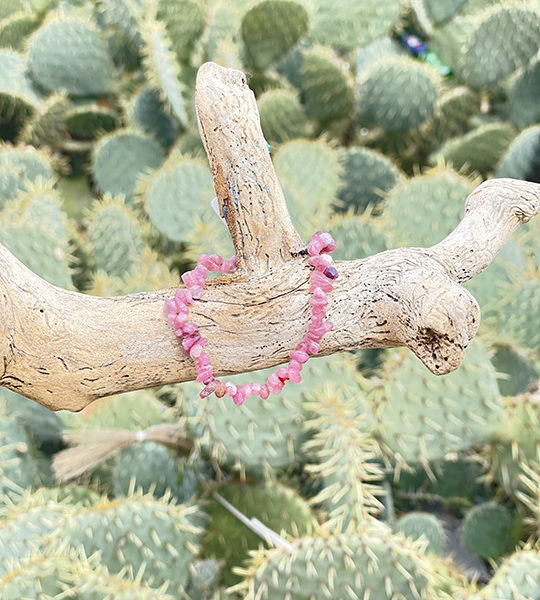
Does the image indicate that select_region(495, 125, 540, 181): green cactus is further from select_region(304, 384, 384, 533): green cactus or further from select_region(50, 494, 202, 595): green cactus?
select_region(50, 494, 202, 595): green cactus

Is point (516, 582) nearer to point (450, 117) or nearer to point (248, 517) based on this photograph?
point (248, 517)

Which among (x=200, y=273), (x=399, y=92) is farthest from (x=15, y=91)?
(x=200, y=273)

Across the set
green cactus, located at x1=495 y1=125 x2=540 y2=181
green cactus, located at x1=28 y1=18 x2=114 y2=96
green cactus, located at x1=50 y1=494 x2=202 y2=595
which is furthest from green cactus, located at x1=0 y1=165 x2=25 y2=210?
green cactus, located at x1=495 y1=125 x2=540 y2=181

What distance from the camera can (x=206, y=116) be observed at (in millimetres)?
519

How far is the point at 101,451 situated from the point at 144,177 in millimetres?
1042

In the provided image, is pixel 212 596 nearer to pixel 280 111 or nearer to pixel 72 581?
pixel 72 581

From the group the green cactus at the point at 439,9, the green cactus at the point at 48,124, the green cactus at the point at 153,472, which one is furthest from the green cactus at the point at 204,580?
the green cactus at the point at 439,9

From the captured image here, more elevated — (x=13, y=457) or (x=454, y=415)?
(x=454, y=415)

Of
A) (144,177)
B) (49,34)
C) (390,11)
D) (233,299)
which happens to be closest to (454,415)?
(233,299)

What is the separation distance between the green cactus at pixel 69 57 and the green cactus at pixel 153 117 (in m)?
0.20

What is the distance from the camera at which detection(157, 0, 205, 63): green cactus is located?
2.13 meters

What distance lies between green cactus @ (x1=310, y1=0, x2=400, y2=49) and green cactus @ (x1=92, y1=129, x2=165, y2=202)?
26.4 inches

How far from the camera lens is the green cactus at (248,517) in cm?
117

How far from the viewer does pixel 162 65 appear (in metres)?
1.91
